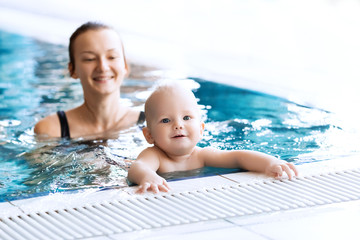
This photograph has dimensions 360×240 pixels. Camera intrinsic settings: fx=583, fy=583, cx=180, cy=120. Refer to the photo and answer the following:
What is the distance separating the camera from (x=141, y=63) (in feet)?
23.9

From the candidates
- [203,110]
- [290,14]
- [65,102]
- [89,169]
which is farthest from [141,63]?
[290,14]

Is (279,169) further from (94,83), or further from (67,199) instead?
(94,83)

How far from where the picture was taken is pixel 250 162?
9.87 feet

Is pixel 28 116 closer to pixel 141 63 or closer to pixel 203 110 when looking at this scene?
pixel 203 110

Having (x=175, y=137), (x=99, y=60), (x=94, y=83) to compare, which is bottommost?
(x=175, y=137)

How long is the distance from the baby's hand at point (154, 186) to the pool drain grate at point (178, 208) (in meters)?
0.04

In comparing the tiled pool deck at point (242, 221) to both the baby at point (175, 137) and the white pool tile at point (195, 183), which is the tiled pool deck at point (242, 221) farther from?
the baby at point (175, 137)

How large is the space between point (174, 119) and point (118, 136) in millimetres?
1282

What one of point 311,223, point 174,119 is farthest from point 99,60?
point 311,223

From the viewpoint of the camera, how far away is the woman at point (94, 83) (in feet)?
13.2

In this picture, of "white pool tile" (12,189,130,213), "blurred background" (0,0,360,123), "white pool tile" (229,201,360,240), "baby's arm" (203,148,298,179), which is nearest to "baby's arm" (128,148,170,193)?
"white pool tile" (12,189,130,213)

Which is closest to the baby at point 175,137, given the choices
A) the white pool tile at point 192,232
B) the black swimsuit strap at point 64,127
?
the white pool tile at point 192,232

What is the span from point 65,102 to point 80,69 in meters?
1.65

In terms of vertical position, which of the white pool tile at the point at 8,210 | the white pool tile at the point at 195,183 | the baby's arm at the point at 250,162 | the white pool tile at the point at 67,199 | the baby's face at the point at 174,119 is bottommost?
the white pool tile at the point at 8,210
